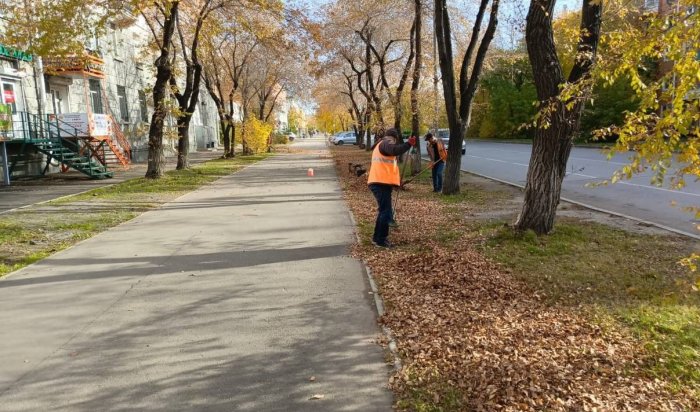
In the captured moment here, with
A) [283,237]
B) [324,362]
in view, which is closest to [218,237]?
[283,237]

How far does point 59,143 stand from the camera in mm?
18641

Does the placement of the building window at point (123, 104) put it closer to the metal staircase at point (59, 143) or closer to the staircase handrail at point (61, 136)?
the metal staircase at point (59, 143)

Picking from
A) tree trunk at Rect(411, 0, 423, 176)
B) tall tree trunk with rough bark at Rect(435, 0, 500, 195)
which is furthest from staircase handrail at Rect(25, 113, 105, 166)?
tall tree trunk with rough bark at Rect(435, 0, 500, 195)

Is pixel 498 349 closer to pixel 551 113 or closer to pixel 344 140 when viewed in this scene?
pixel 551 113

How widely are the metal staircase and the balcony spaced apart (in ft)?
6.13

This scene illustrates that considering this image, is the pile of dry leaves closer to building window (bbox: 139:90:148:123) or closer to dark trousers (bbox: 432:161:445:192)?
dark trousers (bbox: 432:161:445:192)

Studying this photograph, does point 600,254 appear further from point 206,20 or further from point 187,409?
point 206,20

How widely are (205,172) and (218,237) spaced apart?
13.7 meters

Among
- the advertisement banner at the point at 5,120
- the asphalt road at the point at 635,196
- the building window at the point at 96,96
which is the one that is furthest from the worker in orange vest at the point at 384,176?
the building window at the point at 96,96

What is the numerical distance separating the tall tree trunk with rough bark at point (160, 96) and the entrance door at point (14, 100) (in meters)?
4.56

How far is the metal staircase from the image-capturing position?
18.2 metres

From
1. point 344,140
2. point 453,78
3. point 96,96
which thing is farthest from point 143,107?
point 344,140

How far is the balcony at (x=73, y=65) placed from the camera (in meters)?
Answer: 17.8

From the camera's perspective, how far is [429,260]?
6.53 meters
